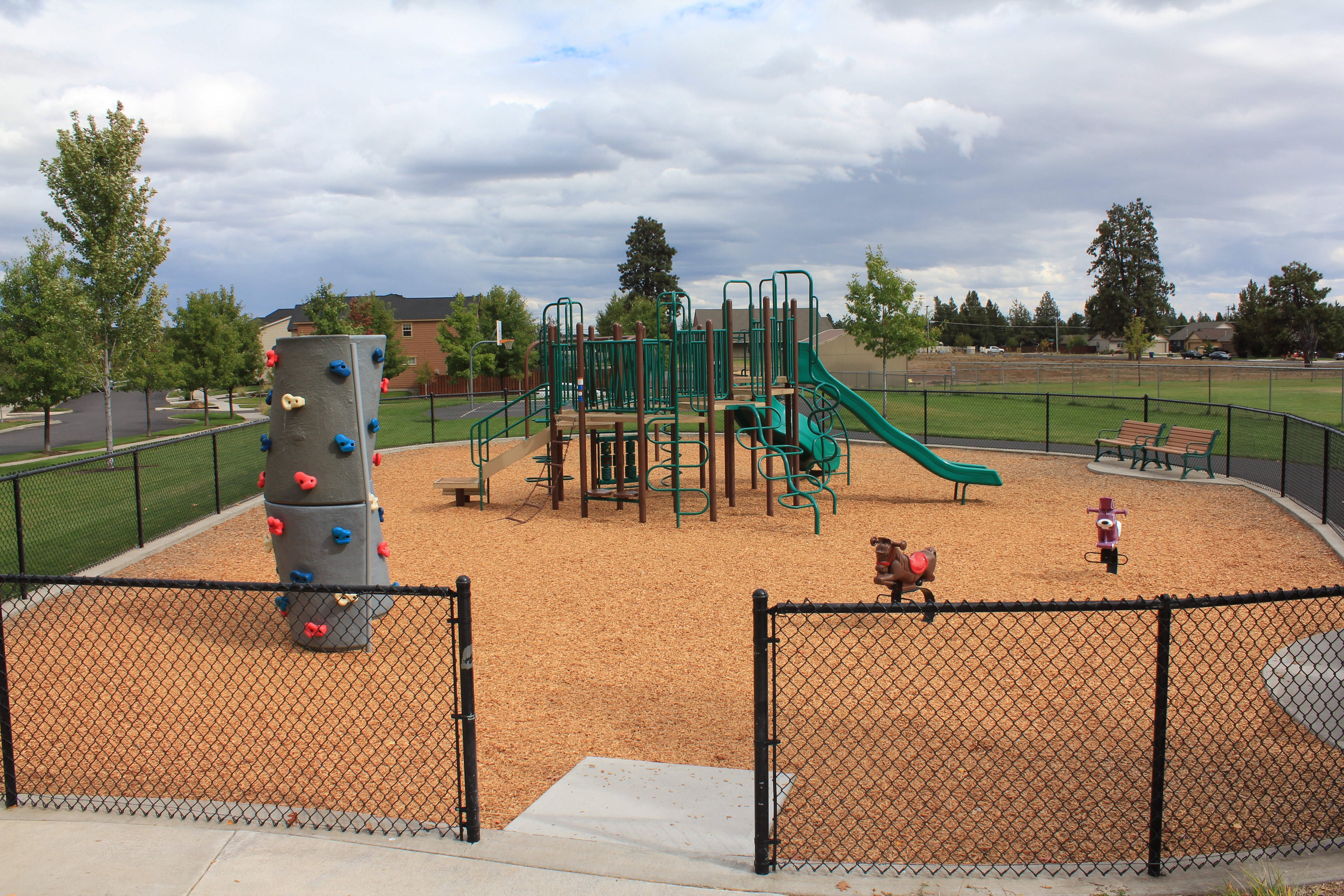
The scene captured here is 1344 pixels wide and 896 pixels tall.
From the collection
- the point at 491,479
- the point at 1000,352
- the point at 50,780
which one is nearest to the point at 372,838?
the point at 50,780

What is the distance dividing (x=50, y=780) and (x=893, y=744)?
195 inches

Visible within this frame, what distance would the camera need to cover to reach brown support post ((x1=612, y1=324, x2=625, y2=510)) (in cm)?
1396

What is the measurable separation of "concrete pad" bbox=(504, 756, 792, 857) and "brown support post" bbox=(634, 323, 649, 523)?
7.22m

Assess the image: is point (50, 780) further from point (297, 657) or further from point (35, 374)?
point (35, 374)

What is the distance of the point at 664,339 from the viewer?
13.9 m

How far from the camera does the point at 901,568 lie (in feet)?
27.4

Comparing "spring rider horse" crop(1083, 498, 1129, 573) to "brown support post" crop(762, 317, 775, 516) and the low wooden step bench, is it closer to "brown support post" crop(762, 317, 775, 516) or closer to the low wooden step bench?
"brown support post" crop(762, 317, 775, 516)

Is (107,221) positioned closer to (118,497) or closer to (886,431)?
(118,497)

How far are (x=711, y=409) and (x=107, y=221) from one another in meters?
14.5

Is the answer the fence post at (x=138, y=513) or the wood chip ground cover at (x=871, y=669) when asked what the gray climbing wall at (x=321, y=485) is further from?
the fence post at (x=138, y=513)

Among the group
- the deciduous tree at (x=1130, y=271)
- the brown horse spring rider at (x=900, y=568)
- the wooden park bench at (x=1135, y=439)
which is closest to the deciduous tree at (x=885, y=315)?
the wooden park bench at (x=1135, y=439)

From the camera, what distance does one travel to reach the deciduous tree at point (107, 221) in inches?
743


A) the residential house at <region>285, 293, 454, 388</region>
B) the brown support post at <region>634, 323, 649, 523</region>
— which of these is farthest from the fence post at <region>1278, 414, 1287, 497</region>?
the residential house at <region>285, 293, 454, 388</region>

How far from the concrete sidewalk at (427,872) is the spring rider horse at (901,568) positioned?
14.2 ft
